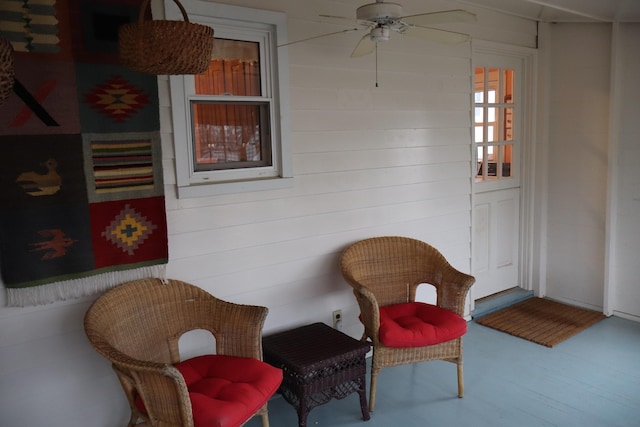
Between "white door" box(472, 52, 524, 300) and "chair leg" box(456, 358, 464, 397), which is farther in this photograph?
"white door" box(472, 52, 524, 300)

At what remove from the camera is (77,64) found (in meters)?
2.23

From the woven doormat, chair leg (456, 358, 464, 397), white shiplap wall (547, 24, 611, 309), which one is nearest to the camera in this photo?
chair leg (456, 358, 464, 397)

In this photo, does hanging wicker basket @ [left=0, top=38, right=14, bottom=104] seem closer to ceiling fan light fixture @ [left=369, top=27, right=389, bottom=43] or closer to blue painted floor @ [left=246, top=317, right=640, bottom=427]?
ceiling fan light fixture @ [left=369, top=27, right=389, bottom=43]

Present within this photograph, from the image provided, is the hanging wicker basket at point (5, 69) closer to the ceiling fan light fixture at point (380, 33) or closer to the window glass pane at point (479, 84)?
the ceiling fan light fixture at point (380, 33)

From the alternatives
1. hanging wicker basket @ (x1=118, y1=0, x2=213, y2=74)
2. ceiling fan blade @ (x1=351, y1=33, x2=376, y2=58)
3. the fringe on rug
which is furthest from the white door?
hanging wicker basket @ (x1=118, y1=0, x2=213, y2=74)

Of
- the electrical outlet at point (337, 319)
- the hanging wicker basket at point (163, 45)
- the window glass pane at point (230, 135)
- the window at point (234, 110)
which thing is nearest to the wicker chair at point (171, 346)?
the window at point (234, 110)

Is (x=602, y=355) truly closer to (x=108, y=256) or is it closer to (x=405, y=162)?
(x=405, y=162)

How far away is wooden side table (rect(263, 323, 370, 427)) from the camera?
2506 mm

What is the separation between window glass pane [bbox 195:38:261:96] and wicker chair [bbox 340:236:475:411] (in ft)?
3.70

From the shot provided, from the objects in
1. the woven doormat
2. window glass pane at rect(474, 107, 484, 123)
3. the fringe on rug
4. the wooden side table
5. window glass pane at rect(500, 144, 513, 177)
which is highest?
window glass pane at rect(474, 107, 484, 123)

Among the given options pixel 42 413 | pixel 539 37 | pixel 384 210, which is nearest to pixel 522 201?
pixel 539 37

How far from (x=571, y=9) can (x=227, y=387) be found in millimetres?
3315

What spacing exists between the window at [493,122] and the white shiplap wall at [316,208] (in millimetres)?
322

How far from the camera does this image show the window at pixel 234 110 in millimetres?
2605
